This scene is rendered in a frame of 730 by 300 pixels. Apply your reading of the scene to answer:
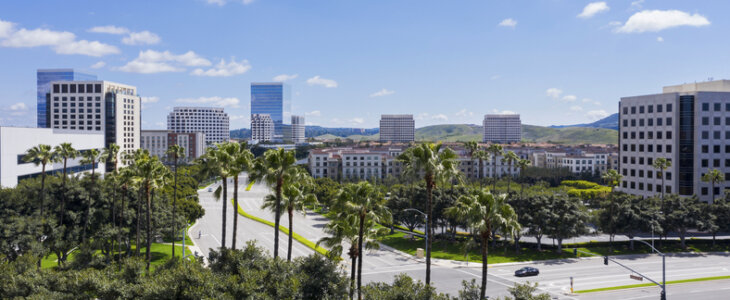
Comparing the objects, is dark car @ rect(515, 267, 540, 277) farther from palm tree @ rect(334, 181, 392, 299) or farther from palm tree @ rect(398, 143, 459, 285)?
palm tree @ rect(334, 181, 392, 299)

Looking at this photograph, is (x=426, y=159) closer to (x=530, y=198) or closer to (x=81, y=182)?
(x=530, y=198)

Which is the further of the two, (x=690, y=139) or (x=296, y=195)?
(x=690, y=139)

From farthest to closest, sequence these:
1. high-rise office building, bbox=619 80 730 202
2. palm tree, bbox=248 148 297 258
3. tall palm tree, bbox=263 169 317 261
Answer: high-rise office building, bbox=619 80 730 202 < tall palm tree, bbox=263 169 317 261 < palm tree, bbox=248 148 297 258

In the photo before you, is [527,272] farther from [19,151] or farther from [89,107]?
[89,107]

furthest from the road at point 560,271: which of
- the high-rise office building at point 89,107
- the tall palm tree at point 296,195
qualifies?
the high-rise office building at point 89,107

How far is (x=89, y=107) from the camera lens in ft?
468

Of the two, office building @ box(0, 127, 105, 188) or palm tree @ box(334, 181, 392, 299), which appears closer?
palm tree @ box(334, 181, 392, 299)

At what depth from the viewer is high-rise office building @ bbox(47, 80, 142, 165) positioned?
142m

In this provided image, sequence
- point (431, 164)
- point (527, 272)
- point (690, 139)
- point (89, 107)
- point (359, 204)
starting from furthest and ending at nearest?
point (89, 107) < point (690, 139) < point (527, 272) < point (431, 164) < point (359, 204)

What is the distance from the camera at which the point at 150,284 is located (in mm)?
26141

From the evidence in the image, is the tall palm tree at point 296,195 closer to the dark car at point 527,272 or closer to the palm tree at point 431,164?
the palm tree at point 431,164

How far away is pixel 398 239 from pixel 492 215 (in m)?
50.8

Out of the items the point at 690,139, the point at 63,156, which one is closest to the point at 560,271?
the point at 690,139

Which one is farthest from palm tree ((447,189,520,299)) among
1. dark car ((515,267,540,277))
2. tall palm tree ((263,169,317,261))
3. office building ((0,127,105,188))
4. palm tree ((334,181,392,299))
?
office building ((0,127,105,188))
